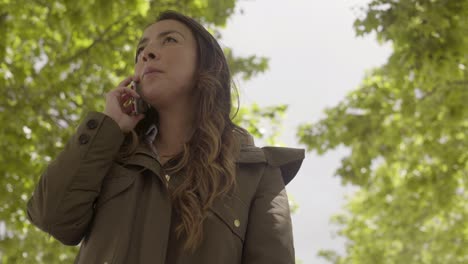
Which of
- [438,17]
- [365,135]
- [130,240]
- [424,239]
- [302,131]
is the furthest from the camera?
[424,239]

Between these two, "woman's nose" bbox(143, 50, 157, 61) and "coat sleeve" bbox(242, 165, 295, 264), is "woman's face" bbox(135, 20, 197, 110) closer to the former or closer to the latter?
"woman's nose" bbox(143, 50, 157, 61)

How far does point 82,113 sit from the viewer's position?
26.0ft

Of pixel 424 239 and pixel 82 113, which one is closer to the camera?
pixel 82 113

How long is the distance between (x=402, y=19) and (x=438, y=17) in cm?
37

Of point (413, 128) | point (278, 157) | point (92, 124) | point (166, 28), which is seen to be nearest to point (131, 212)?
point (92, 124)

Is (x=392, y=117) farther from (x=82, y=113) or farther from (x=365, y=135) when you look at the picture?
(x=82, y=113)

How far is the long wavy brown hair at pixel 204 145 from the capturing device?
205 cm

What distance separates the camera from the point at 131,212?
201 centimetres

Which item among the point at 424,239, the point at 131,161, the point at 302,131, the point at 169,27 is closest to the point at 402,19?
the point at 302,131

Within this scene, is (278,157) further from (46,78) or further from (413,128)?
(413,128)

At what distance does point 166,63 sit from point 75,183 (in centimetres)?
60

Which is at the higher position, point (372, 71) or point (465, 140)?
point (372, 71)

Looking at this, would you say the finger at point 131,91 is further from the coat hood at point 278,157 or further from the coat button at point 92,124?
the coat hood at point 278,157

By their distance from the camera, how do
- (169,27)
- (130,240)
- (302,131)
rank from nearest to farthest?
1. (130,240)
2. (169,27)
3. (302,131)
